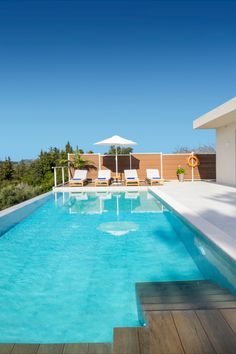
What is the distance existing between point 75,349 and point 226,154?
11.9 metres

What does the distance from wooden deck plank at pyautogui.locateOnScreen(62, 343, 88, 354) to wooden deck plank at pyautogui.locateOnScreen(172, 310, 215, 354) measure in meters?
0.57

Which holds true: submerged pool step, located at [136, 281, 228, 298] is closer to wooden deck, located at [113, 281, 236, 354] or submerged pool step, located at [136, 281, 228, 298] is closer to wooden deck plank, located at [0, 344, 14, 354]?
wooden deck, located at [113, 281, 236, 354]

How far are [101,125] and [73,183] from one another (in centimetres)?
1658

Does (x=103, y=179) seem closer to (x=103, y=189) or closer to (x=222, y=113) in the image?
(x=103, y=189)

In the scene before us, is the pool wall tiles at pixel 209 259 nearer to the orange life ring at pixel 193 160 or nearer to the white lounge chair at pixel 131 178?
the white lounge chair at pixel 131 178

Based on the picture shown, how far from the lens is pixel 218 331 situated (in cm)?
160

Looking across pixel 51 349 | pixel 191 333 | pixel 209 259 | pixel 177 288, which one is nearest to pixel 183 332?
pixel 191 333

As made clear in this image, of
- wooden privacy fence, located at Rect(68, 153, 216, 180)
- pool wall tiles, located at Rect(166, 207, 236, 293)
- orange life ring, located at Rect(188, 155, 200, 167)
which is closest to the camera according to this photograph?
pool wall tiles, located at Rect(166, 207, 236, 293)

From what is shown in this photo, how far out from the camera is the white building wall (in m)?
11.7

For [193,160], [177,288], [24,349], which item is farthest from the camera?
[193,160]

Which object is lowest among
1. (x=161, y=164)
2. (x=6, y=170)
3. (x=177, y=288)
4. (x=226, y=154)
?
(x=177, y=288)

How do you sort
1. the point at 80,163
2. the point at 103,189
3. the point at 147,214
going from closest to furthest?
the point at 147,214 → the point at 103,189 → the point at 80,163

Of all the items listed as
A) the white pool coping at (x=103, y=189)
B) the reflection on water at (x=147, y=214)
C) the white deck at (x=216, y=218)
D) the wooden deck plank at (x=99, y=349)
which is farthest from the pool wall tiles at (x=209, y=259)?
the white pool coping at (x=103, y=189)

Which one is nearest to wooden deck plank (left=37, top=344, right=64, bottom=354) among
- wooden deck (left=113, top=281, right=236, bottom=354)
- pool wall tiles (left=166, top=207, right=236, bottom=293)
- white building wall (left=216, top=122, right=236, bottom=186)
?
wooden deck (left=113, top=281, right=236, bottom=354)
